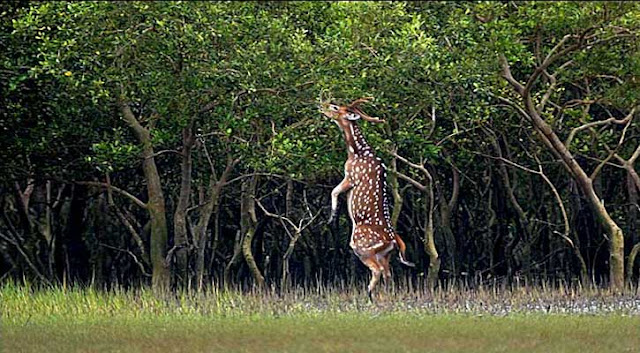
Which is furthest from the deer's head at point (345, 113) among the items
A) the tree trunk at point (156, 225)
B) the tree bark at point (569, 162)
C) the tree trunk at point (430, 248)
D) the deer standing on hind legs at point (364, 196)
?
the tree trunk at point (430, 248)

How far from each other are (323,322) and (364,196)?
445 centimetres

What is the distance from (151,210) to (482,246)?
12.8m

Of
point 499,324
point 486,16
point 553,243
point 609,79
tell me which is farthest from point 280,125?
point 553,243

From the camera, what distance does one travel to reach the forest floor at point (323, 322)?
14547 millimetres

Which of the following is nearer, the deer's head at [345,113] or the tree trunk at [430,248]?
the deer's head at [345,113]

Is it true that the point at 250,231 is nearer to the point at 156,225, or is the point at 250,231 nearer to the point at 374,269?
the point at 156,225

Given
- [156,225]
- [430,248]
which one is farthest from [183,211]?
[430,248]

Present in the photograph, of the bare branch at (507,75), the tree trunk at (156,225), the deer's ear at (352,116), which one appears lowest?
the tree trunk at (156,225)

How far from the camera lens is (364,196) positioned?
2062 centimetres

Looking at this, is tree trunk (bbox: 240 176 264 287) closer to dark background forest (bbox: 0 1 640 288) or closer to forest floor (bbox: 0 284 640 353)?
dark background forest (bbox: 0 1 640 288)

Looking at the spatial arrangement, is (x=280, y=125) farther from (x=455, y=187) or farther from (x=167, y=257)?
(x=455, y=187)

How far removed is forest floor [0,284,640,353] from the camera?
14547 millimetres

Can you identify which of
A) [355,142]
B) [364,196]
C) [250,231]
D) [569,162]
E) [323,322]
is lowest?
[323,322]

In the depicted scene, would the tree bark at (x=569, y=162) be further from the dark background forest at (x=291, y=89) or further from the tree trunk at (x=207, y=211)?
the tree trunk at (x=207, y=211)
